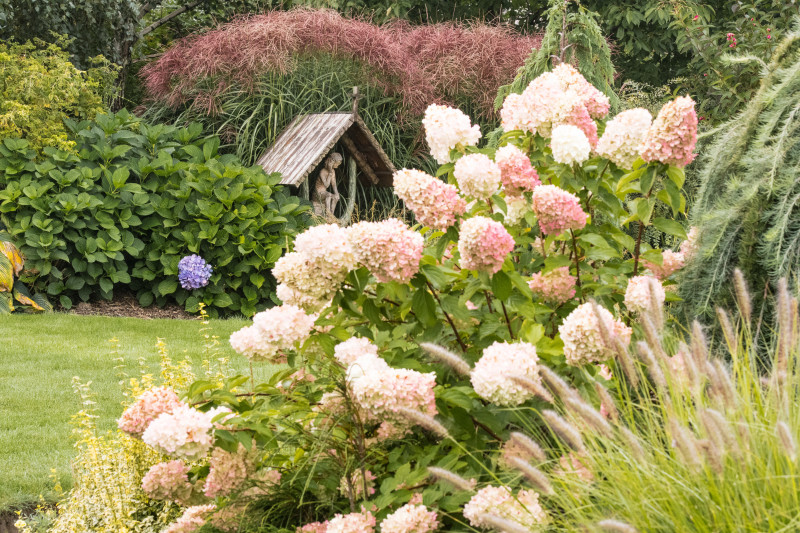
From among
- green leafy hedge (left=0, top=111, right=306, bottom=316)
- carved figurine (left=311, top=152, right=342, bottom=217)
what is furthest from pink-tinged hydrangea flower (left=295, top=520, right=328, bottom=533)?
carved figurine (left=311, top=152, right=342, bottom=217)

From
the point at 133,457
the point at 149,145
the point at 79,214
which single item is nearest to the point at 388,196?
the point at 149,145

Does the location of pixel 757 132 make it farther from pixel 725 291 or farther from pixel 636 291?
pixel 636 291

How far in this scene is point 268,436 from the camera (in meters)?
2.21

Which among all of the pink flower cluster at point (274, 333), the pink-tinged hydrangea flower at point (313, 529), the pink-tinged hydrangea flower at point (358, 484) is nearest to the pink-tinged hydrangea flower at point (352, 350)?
the pink flower cluster at point (274, 333)

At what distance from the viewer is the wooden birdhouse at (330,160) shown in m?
8.03

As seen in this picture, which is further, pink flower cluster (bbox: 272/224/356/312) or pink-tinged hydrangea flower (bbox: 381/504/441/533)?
pink flower cluster (bbox: 272/224/356/312)

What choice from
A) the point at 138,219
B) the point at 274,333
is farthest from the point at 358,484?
the point at 138,219

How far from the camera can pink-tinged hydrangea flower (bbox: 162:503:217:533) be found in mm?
2586

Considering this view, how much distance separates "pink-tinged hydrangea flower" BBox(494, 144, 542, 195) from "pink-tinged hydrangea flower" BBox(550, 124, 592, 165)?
0.10 m

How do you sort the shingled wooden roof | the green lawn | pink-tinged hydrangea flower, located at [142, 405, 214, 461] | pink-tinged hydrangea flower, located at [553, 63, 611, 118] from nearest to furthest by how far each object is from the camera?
pink-tinged hydrangea flower, located at [142, 405, 214, 461] → pink-tinged hydrangea flower, located at [553, 63, 611, 118] → the green lawn → the shingled wooden roof

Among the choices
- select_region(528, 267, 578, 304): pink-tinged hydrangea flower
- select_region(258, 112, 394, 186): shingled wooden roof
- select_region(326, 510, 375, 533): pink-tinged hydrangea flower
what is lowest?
select_region(258, 112, 394, 186): shingled wooden roof

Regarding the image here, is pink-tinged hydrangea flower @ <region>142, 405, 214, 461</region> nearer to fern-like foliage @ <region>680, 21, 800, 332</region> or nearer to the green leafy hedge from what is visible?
fern-like foliage @ <region>680, 21, 800, 332</region>

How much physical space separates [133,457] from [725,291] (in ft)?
7.27

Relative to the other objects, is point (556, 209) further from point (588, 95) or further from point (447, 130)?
point (588, 95)
